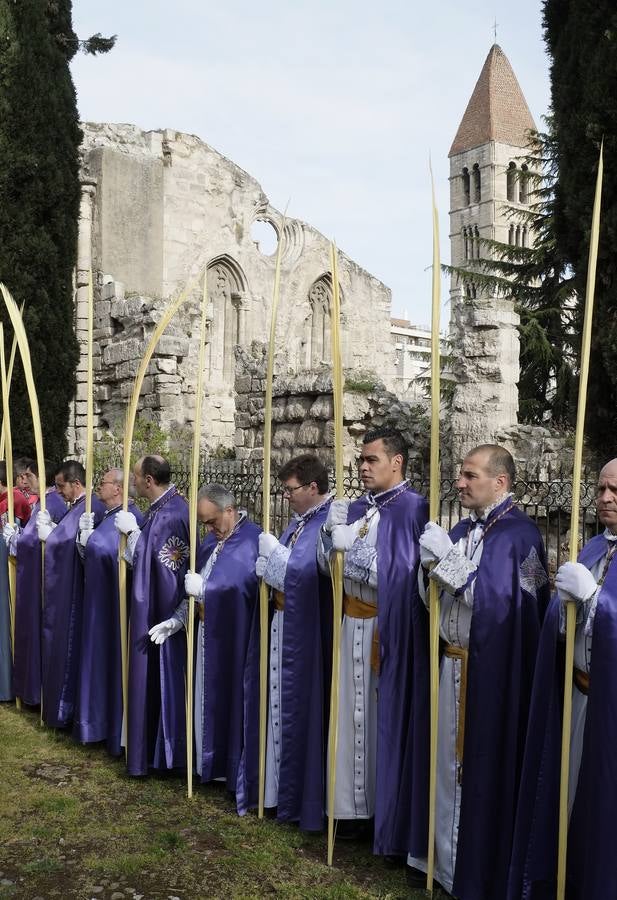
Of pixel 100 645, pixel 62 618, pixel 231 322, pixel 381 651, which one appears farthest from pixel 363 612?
pixel 231 322

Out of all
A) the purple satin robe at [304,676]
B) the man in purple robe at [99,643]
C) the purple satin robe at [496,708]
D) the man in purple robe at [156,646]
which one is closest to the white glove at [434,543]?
the purple satin robe at [496,708]

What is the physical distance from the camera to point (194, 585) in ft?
18.5

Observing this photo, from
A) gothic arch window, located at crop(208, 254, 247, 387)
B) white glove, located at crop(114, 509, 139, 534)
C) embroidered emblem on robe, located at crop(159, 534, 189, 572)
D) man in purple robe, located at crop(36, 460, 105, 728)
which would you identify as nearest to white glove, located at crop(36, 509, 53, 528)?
man in purple robe, located at crop(36, 460, 105, 728)

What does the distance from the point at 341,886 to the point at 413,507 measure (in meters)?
1.89

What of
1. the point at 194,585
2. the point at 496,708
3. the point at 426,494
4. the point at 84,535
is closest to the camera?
the point at 496,708

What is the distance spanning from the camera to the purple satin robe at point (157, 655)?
5.93m

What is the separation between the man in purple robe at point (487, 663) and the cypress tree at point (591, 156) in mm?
3649

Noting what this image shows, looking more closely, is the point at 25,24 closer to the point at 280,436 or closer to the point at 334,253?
the point at 280,436

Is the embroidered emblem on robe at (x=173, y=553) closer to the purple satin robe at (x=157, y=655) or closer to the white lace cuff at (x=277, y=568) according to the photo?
the purple satin robe at (x=157, y=655)

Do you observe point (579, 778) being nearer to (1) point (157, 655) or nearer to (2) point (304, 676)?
(2) point (304, 676)

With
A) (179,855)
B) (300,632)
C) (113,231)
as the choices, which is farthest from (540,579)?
(113,231)

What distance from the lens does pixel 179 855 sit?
4828mm

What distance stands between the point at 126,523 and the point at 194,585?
90 centimetres

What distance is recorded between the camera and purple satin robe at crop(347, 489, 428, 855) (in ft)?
14.9
